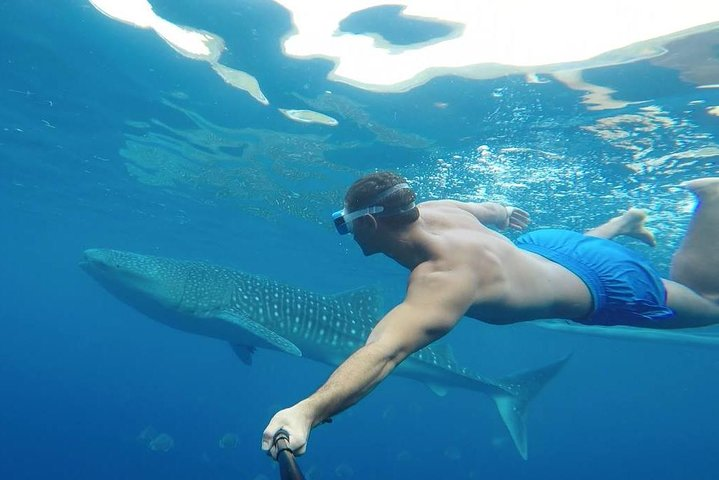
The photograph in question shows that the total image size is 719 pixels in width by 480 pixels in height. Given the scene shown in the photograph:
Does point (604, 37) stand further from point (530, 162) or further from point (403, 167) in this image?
point (403, 167)

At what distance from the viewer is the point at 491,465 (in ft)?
195

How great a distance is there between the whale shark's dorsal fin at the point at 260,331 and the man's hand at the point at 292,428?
22.7ft

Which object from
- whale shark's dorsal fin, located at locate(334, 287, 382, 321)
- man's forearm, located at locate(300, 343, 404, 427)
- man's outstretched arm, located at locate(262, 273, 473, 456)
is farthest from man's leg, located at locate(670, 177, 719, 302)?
whale shark's dorsal fin, located at locate(334, 287, 382, 321)

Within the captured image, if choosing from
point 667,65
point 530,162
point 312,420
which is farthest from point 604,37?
point 312,420

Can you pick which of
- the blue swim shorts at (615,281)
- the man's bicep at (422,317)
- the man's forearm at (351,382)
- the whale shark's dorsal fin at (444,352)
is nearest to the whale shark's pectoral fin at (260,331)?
the whale shark's dorsal fin at (444,352)

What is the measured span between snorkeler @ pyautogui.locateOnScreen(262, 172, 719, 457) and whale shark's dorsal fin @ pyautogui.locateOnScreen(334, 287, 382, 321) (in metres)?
7.02

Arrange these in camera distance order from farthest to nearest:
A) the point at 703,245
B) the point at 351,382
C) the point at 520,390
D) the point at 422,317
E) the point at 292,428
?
the point at 520,390 < the point at 703,245 < the point at 422,317 < the point at 351,382 < the point at 292,428

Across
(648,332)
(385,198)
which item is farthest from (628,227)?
(648,332)

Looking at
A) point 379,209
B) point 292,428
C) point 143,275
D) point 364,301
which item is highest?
point 379,209

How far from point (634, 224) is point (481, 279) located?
3.50 metres

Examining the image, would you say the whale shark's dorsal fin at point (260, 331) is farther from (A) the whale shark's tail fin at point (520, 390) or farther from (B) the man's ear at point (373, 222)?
(B) the man's ear at point (373, 222)

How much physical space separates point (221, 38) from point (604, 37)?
23.7 feet

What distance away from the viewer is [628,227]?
5789 millimetres

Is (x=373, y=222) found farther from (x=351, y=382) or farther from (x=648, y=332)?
(x=648, y=332)
